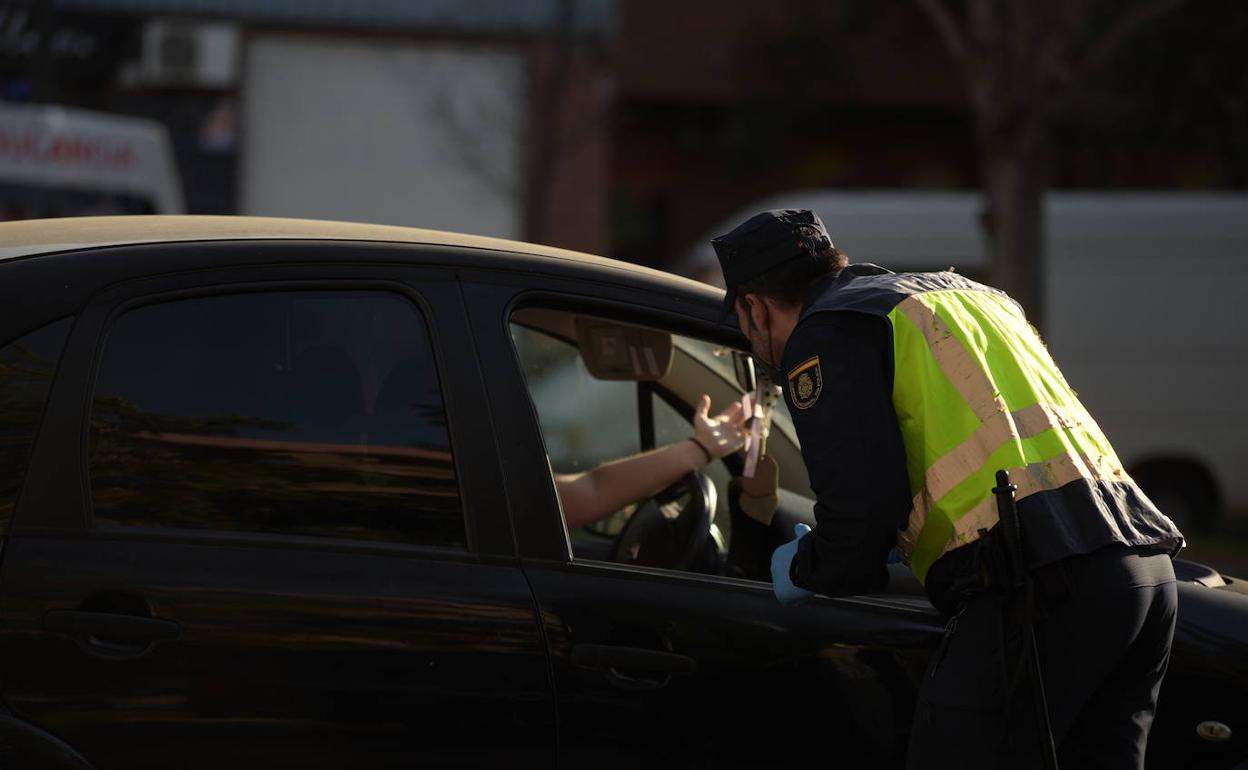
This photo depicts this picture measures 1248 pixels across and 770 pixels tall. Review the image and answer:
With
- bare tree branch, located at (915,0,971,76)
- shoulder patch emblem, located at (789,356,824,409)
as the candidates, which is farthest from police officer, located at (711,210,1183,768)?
bare tree branch, located at (915,0,971,76)

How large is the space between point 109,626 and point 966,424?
4.50 feet

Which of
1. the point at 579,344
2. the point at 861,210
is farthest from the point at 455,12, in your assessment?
the point at 579,344

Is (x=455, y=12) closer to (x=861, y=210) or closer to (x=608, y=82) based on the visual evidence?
(x=608, y=82)

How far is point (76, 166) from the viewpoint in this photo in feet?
31.8

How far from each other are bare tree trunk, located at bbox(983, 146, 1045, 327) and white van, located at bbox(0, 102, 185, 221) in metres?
5.43

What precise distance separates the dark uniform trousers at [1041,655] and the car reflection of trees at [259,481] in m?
0.84

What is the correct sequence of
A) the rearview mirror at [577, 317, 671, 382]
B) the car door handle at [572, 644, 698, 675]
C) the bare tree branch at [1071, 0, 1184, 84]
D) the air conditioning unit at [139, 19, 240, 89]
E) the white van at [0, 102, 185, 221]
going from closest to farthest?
the car door handle at [572, 644, 698, 675]
the rearview mirror at [577, 317, 671, 382]
the bare tree branch at [1071, 0, 1184, 84]
the white van at [0, 102, 185, 221]
the air conditioning unit at [139, 19, 240, 89]

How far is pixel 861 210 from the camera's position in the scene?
35.4ft

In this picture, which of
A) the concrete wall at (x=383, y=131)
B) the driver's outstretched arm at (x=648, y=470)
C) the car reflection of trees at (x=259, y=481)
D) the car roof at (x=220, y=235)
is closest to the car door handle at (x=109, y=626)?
the car reflection of trees at (x=259, y=481)

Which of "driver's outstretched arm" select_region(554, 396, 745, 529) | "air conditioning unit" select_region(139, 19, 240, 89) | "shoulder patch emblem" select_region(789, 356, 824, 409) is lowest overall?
"driver's outstretched arm" select_region(554, 396, 745, 529)

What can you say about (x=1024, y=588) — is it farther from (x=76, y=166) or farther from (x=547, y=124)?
(x=547, y=124)

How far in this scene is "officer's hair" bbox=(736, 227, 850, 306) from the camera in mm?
2559

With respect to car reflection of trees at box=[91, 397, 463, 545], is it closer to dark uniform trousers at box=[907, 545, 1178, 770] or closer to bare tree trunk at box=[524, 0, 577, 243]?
dark uniform trousers at box=[907, 545, 1178, 770]

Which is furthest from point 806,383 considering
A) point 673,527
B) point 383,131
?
point 383,131
